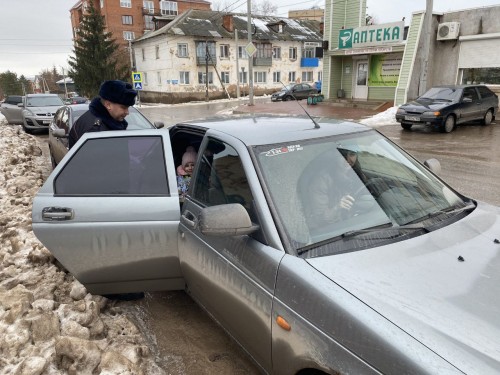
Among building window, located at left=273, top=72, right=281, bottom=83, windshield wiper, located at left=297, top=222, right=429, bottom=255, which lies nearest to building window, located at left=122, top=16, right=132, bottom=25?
building window, located at left=273, top=72, right=281, bottom=83

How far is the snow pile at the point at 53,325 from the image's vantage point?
2441 millimetres

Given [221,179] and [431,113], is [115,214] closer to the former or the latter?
[221,179]

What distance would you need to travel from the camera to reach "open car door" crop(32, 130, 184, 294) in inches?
113

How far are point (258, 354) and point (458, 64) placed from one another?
20.4 meters

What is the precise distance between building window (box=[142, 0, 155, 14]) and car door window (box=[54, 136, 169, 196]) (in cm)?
7050

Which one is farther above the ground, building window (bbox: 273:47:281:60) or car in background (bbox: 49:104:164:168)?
building window (bbox: 273:47:281:60)

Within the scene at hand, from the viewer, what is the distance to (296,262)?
1.92m

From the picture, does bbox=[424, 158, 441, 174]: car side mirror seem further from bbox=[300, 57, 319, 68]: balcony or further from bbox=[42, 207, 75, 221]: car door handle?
bbox=[300, 57, 319, 68]: balcony

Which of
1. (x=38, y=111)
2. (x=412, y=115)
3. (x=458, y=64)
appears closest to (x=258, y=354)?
(x=412, y=115)

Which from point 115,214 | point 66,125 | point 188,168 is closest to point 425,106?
point 66,125

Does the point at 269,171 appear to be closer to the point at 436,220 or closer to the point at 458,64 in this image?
the point at 436,220

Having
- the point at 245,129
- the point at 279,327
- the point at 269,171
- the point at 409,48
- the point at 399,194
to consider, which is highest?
the point at 409,48

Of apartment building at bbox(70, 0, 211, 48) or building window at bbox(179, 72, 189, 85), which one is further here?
apartment building at bbox(70, 0, 211, 48)

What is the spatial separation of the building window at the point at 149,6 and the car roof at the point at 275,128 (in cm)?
7069
